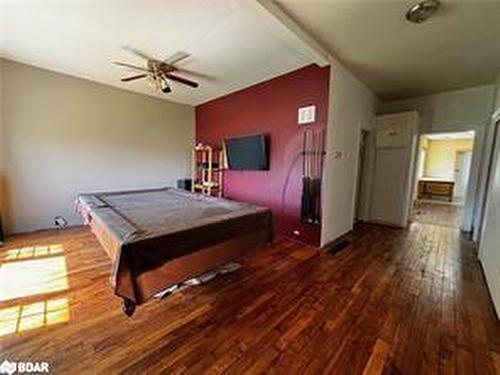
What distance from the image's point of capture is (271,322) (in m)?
1.82

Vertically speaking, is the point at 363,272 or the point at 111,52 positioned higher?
the point at 111,52

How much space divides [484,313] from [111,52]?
4.96m

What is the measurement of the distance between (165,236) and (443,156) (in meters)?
10.3

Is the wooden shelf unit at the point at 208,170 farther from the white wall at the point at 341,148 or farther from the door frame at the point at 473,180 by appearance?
the door frame at the point at 473,180

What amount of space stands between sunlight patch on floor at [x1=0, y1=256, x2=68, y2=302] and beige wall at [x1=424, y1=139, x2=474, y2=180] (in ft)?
35.6

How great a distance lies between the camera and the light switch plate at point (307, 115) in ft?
11.1

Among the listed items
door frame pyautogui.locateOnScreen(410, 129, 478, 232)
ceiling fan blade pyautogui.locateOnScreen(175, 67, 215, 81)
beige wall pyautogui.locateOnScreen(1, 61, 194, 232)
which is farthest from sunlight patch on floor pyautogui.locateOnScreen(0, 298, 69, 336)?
door frame pyautogui.locateOnScreen(410, 129, 478, 232)

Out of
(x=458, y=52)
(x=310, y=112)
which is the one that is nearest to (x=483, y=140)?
(x=458, y=52)

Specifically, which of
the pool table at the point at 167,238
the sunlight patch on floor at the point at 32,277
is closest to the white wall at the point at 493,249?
the pool table at the point at 167,238

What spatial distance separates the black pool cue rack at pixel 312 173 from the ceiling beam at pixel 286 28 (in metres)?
0.99

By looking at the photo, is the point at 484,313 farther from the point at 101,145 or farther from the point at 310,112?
the point at 101,145

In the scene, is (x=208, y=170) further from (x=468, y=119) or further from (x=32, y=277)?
(x=468, y=119)

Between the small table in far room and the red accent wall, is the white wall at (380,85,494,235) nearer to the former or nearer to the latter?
the red accent wall

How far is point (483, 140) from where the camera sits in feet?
13.6
